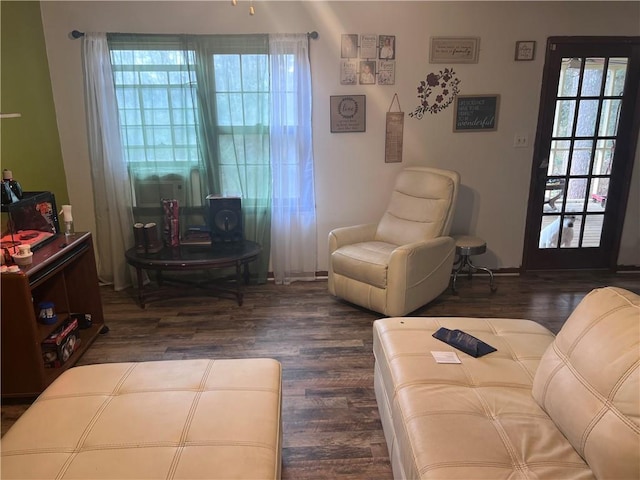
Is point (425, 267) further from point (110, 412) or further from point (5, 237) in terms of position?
point (5, 237)

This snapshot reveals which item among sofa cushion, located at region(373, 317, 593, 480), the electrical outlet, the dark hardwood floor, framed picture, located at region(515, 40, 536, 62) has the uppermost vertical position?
framed picture, located at region(515, 40, 536, 62)

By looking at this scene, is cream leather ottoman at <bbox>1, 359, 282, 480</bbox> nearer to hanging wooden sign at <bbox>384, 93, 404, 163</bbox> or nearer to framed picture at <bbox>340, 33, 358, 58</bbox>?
hanging wooden sign at <bbox>384, 93, 404, 163</bbox>

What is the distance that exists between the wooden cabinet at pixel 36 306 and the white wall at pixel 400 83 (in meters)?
1.02

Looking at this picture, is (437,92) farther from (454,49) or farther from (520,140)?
(520,140)

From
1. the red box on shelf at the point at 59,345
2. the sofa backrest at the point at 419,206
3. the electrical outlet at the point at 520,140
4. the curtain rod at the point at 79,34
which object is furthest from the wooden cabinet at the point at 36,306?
the electrical outlet at the point at 520,140

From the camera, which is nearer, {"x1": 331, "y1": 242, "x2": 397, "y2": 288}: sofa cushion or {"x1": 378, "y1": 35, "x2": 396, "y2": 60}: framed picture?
{"x1": 331, "y1": 242, "x2": 397, "y2": 288}: sofa cushion

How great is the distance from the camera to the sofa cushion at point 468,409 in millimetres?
1221

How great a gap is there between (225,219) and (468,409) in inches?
95.5

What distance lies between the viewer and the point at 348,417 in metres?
2.07

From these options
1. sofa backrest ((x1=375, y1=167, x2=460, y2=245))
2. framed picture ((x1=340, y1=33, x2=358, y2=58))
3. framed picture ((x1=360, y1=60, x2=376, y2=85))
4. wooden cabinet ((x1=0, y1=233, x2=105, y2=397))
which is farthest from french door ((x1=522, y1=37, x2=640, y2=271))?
wooden cabinet ((x1=0, y1=233, x2=105, y2=397))

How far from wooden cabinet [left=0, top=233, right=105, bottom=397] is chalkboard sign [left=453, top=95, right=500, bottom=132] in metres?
2.88

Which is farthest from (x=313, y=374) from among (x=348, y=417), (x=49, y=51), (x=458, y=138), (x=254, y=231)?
(x=49, y=51)

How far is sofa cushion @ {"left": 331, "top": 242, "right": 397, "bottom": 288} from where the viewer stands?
296cm

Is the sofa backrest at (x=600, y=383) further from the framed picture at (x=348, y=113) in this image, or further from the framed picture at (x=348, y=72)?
the framed picture at (x=348, y=72)
